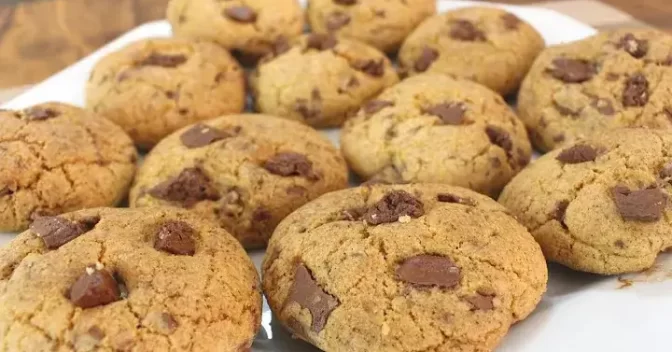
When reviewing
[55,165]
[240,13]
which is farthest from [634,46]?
[55,165]

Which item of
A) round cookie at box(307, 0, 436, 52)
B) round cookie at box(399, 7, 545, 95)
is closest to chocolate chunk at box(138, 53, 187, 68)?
round cookie at box(307, 0, 436, 52)

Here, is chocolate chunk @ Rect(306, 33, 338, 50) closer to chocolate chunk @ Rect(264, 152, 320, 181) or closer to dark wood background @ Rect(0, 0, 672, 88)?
chocolate chunk @ Rect(264, 152, 320, 181)

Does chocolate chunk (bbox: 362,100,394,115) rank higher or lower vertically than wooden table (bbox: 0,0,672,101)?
higher

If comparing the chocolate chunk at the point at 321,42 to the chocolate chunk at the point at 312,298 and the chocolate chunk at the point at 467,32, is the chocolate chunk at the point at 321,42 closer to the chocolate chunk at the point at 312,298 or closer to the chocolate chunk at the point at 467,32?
the chocolate chunk at the point at 467,32

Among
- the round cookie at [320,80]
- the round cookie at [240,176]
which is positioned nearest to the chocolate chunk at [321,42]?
the round cookie at [320,80]

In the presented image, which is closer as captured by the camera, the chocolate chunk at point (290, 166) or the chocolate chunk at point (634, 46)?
the chocolate chunk at point (290, 166)

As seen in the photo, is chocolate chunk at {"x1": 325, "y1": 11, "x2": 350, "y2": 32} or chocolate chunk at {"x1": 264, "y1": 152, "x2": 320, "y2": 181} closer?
chocolate chunk at {"x1": 264, "y1": 152, "x2": 320, "y2": 181}

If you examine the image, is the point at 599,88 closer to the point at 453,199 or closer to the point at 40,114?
the point at 453,199
